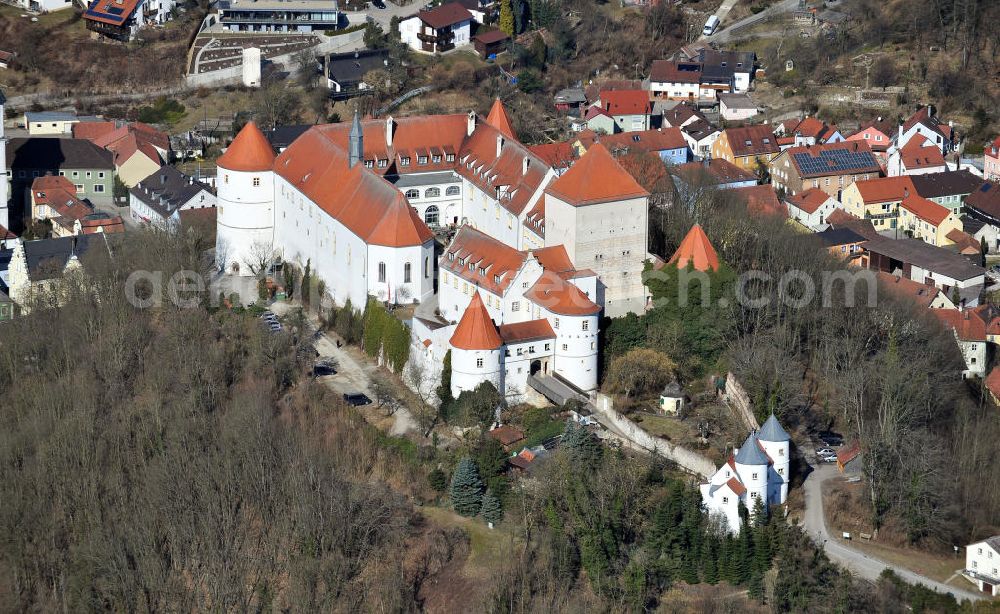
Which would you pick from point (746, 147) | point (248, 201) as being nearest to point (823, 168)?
point (746, 147)

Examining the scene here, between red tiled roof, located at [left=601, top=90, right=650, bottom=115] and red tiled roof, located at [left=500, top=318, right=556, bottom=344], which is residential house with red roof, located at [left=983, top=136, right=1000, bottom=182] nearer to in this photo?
red tiled roof, located at [left=601, top=90, right=650, bottom=115]

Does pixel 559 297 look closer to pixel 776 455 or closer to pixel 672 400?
pixel 672 400

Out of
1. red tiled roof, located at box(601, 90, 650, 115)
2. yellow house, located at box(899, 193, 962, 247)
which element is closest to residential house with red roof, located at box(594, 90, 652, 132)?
red tiled roof, located at box(601, 90, 650, 115)

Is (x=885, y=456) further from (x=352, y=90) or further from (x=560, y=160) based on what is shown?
(x=352, y=90)

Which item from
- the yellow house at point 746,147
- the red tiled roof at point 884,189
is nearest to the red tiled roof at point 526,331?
the red tiled roof at point 884,189

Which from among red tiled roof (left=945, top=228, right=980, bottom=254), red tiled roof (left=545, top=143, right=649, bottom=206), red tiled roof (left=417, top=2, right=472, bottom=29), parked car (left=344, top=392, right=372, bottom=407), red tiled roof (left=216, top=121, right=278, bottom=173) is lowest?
parked car (left=344, top=392, right=372, bottom=407)

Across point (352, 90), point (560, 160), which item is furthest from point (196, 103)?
point (560, 160)
